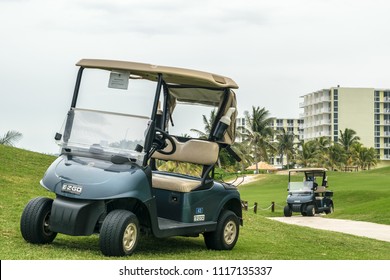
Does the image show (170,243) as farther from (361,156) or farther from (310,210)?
(361,156)

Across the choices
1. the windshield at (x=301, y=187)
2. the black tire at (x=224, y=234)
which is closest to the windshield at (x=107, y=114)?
the black tire at (x=224, y=234)

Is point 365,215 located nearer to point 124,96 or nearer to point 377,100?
point 124,96

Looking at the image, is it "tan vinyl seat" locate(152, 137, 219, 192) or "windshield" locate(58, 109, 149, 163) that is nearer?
"windshield" locate(58, 109, 149, 163)

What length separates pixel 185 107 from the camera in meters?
11.0

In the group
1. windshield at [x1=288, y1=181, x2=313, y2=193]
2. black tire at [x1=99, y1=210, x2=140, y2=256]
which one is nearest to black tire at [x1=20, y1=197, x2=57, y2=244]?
black tire at [x1=99, y1=210, x2=140, y2=256]

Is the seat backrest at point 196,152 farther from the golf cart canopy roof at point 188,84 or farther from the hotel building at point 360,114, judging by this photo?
the hotel building at point 360,114

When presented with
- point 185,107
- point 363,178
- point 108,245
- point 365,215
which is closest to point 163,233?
point 108,245

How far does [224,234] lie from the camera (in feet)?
32.7

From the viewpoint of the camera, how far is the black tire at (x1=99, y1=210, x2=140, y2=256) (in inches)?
315

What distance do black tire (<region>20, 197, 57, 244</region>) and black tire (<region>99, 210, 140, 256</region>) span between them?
97 cm

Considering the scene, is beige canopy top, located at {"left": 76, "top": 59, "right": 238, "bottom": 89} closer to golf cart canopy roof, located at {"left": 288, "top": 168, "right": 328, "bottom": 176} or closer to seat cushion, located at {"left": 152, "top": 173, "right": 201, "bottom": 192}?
seat cushion, located at {"left": 152, "top": 173, "right": 201, "bottom": 192}

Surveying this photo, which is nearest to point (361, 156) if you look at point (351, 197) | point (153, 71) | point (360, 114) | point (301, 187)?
point (360, 114)

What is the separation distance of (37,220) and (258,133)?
78221mm
